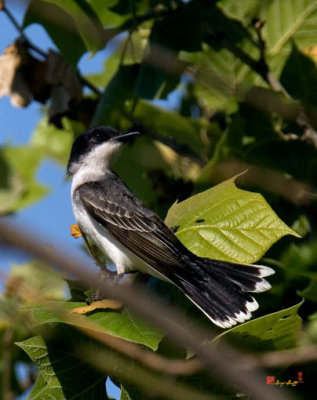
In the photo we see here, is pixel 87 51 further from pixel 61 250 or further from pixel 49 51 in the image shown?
pixel 61 250

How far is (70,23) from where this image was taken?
14.7ft

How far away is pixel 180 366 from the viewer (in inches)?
108

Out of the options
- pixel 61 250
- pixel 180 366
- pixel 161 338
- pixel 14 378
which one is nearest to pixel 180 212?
pixel 161 338

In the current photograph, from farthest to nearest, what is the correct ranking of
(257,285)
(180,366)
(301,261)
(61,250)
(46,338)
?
1. (257,285)
2. (46,338)
3. (301,261)
4. (180,366)
5. (61,250)

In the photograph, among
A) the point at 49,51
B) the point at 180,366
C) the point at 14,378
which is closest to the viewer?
the point at 180,366

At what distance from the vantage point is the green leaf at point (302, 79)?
4848 mm

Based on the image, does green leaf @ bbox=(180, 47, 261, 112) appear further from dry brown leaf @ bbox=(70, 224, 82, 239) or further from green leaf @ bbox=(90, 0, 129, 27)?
dry brown leaf @ bbox=(70, 224, 82, 239)

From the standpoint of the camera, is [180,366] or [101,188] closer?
[180,366]

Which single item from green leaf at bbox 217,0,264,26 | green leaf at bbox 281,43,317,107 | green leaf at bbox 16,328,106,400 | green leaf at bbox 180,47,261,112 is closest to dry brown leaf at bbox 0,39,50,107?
green leaf at bbox 180,47,261,112

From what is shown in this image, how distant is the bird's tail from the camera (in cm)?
373

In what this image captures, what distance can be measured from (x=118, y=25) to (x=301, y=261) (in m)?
2.63

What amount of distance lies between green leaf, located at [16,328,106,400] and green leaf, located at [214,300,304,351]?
2.63ft

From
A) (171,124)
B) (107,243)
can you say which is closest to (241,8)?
(171,124)

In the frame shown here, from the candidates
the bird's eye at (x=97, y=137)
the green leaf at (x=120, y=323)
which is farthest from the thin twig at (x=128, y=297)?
the bird's eye at (x=97, y=137)
